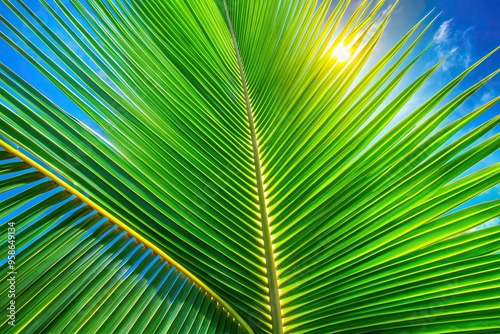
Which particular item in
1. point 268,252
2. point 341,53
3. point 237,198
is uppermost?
point 341,53

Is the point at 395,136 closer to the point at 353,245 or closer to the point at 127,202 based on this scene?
the point at 353,245

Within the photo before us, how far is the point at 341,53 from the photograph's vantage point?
4.05 ft

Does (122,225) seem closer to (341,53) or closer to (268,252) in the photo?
(268,252)

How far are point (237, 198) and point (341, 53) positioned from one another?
24.8 inches

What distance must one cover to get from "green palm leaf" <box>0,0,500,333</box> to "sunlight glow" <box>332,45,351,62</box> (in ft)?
0.06

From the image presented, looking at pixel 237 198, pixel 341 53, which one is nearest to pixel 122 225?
pixel 237 198

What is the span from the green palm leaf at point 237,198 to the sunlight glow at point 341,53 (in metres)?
0.02

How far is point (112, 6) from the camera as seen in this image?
1.23 meters

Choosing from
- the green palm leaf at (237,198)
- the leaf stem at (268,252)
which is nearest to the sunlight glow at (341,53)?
the green palm leaf at (237,198)

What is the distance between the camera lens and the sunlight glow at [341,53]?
3.93 ft

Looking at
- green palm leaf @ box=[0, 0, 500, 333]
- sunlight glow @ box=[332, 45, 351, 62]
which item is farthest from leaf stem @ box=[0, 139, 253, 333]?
sunlight glow @ box=[332, 45, 351, 62]

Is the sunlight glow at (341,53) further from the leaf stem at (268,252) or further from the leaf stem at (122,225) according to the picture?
the leaf stem at (122,225)

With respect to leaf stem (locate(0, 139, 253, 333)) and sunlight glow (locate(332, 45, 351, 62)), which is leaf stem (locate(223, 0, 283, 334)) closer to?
leaf stem (locate(0, 139, 253, 333))

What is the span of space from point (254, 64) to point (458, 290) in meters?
1.15
